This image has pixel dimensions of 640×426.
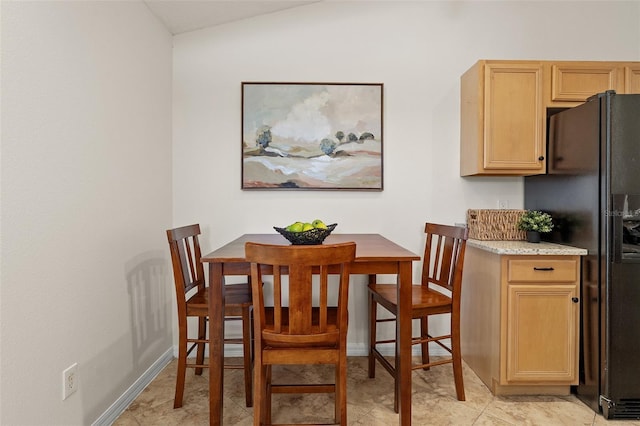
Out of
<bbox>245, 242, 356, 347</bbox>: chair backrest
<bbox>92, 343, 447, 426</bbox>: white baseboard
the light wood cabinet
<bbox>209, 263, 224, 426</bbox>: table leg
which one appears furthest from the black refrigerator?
<bbox>209, 263, 224, 426</bbox>: table leg

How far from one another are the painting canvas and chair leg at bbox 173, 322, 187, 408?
1.16m

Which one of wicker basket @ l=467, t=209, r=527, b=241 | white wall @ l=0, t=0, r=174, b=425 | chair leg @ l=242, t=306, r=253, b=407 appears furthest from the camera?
wicker basket @ l=467, t=209, r=527, b=241

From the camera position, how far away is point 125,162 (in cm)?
207

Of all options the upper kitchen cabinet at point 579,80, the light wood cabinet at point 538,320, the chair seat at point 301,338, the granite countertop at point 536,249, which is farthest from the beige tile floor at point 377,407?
the upper kitchen cabinet at point 579,80

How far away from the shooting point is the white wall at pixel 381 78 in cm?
273

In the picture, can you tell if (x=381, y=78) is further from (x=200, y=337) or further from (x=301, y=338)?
(x=200, y=337)

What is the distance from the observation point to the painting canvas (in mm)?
2711

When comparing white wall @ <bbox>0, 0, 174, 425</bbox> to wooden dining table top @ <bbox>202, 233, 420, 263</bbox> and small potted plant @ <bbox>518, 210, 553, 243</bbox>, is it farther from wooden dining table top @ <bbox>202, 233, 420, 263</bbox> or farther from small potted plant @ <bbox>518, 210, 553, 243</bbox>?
small potted plant @ <bbox>518, 210, 553, 243</bbox>

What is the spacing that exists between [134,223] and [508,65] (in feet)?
8.68

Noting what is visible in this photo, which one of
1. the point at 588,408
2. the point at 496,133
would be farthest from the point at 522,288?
the point at 496,133

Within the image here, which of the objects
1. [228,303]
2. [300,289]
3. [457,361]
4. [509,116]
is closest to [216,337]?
[228,303]

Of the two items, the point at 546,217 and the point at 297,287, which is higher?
the point at 546,217

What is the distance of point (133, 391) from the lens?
211cm

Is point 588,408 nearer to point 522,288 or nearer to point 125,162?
point 522,288
